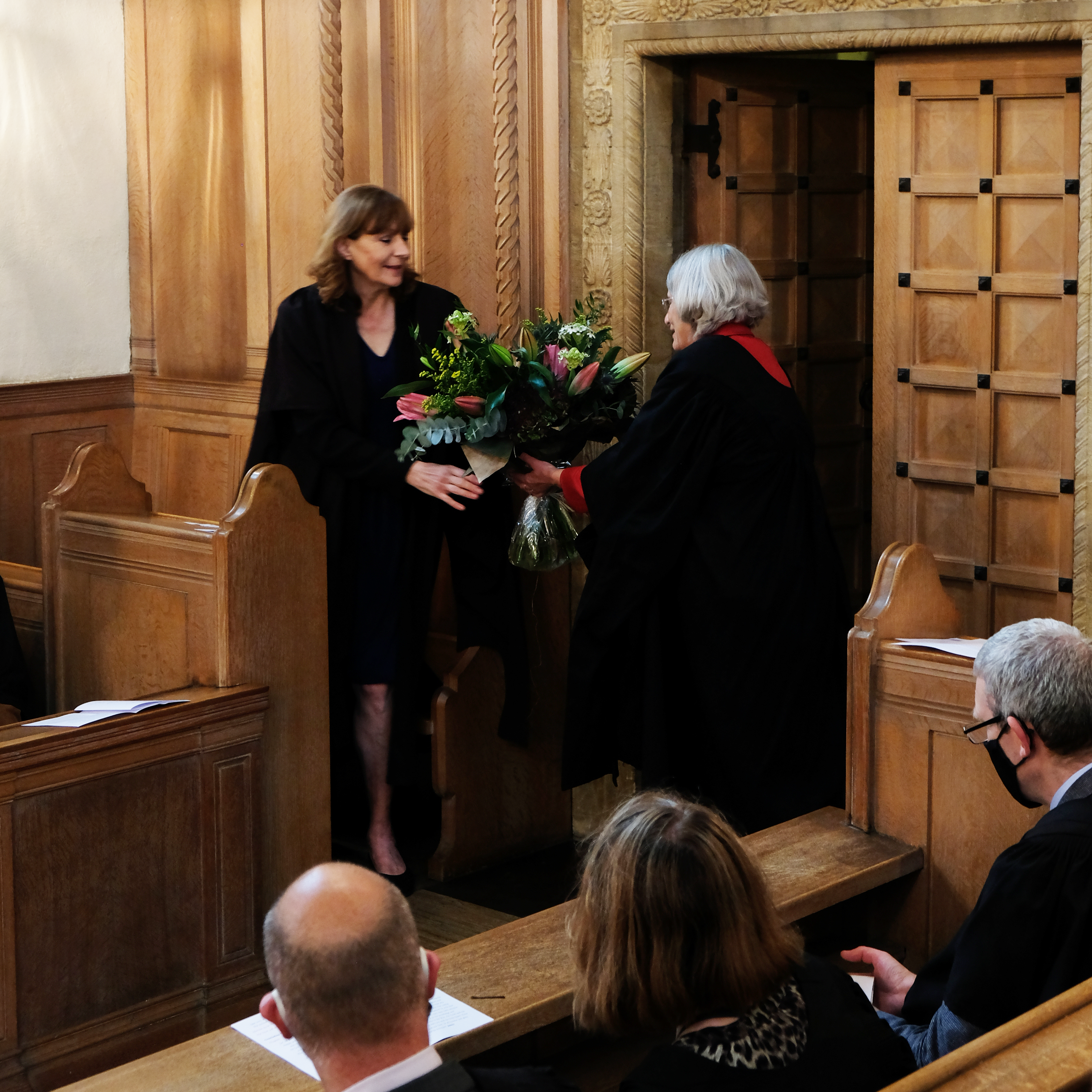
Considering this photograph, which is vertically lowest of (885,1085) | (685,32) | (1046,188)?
(885,1085)

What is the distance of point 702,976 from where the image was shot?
7.18 ft

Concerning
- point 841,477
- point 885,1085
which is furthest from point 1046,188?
point 885,1085

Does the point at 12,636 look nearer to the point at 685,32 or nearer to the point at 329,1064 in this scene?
the point at 685,32

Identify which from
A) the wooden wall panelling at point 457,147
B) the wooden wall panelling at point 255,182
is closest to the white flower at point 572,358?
the wooden wall panelling at point 457,147

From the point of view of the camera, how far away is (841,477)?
20.5ft

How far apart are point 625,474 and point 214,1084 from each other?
7.70 ft

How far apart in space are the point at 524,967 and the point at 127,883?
1.29 meters

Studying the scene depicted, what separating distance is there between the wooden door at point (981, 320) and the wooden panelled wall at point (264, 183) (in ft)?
3.79

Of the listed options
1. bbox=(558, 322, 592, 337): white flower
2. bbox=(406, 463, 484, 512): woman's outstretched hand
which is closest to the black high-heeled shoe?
bbox=(406, 463, 484, 512): woman's outstretched hand

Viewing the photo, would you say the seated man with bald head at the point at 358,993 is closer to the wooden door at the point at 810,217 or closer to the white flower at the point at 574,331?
the white flower at the point at 574,331

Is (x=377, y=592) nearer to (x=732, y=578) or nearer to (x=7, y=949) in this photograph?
(x=732, y=578)

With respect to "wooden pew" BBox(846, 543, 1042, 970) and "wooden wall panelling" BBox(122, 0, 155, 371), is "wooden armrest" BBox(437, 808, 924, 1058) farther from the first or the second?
"wooden wall panelling" BBox(122, 0, 155, 371)

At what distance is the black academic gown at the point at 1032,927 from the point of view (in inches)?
106

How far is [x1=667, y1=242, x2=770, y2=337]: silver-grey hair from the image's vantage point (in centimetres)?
465
